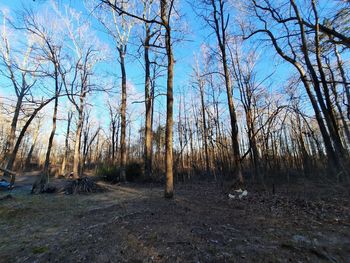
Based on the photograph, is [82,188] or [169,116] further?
[82,188]

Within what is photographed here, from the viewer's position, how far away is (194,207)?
5.07 meters

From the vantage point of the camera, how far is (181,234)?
3166 millimetres

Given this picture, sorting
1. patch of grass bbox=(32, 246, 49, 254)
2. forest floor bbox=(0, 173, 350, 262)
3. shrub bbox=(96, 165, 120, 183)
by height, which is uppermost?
shrub bbox=(96, 165, 120, 183)

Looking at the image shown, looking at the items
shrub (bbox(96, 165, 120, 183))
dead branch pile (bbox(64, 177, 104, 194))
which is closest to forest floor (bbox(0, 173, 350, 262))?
dead branch pile (bbox(64, 177, 104, 194))

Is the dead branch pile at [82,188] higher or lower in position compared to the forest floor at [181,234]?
higher

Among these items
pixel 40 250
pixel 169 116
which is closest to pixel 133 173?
pixel 169 116

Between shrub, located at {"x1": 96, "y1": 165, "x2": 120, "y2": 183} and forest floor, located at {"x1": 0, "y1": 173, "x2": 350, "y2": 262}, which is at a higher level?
shrub, located at {"x1": 96, "y1": 165, "x2": 120, "y2": 183}

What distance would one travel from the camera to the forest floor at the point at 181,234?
251 cm

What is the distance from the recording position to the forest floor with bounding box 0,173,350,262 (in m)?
2.51

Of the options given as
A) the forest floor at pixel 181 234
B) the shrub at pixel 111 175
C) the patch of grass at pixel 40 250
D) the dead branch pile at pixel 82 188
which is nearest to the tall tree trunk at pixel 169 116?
the forest floor at pixel 181 234

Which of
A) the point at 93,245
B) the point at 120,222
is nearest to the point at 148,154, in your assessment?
the point at 120,222

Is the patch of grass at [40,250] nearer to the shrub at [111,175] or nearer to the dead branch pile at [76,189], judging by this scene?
the dead branch pile at [76,189]

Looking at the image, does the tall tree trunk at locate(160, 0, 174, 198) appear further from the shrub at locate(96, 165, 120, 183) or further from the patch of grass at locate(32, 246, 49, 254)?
the shrub at locate(96, 165, 120, 183)

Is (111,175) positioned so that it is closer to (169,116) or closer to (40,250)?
(169,116)
